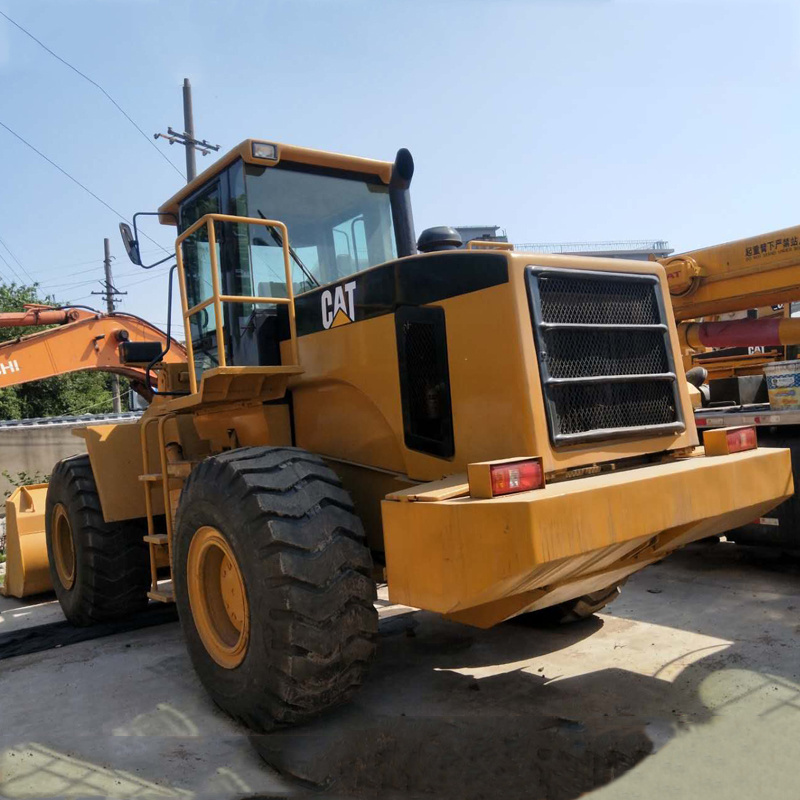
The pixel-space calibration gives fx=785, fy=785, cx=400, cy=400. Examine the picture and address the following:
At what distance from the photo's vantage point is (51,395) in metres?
28.8

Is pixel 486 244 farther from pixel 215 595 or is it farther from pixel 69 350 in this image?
pixel 69 350

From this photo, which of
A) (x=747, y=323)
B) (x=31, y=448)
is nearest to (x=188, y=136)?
(x=31, y=448)

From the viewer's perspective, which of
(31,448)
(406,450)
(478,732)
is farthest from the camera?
(31,448)

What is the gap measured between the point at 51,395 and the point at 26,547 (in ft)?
78.0

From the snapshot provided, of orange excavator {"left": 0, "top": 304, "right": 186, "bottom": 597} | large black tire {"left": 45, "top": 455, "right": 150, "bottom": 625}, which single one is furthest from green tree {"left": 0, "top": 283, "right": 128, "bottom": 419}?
large black tire {"left": 45, "top": 455, "right": 150, "bottom": 625}

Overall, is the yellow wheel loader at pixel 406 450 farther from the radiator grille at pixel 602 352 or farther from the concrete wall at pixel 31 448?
the concrete wall at pixel 31 448

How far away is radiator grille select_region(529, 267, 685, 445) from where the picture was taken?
11.5 ft

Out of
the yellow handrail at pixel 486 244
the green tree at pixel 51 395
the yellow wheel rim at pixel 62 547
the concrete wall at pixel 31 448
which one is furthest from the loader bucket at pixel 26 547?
the green tree at pixel 51 395

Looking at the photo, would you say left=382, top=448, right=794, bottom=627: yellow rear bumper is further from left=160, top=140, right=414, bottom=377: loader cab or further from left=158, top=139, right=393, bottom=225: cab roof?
left=158, top=139, right=393, bottom=225: cab roof

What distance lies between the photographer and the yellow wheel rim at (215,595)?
391cm

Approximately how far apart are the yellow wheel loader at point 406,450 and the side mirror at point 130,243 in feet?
2.18

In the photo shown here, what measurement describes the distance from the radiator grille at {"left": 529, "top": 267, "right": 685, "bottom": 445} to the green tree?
82.9ft

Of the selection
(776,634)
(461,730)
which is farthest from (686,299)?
(461,730)

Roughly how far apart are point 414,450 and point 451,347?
54 centimetres
